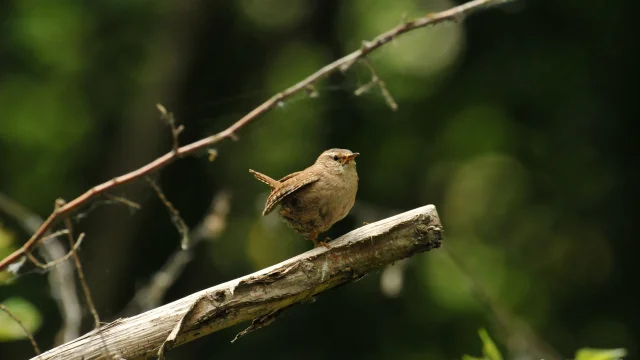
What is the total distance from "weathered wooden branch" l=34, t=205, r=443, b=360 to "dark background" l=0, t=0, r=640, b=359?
3.94 m

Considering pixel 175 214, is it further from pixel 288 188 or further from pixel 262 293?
pixel 262 293

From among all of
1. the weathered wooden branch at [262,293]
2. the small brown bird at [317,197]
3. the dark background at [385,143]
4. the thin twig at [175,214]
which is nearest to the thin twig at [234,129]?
the thin twig at [175,214]

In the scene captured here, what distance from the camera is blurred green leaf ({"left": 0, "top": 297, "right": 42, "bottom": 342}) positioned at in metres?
2.45

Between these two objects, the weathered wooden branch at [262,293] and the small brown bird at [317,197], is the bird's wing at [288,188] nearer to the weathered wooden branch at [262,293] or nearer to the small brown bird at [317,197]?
the small brown bird at [317,197]

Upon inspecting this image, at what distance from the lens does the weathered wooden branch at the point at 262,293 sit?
213 cm

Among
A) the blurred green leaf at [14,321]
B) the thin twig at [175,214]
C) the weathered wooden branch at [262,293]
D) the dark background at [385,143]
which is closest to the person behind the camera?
the weathered wooden branch at [262,293]

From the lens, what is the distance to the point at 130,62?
7.29 metres

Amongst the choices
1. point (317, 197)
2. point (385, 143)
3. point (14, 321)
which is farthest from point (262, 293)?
point (385, 143)

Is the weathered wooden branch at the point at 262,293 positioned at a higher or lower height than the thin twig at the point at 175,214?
lower

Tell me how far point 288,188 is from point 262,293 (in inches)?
25.4

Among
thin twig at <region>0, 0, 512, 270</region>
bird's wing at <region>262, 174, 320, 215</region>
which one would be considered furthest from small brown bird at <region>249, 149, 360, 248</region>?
thin twig at <region>0, 0, 512, 270</region>

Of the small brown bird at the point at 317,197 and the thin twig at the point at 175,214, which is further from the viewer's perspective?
the small brown bird at the point at 317,197

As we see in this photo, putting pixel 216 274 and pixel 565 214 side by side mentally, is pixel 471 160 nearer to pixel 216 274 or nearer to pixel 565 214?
pixel 565 214

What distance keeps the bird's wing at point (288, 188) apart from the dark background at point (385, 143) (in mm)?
3398
